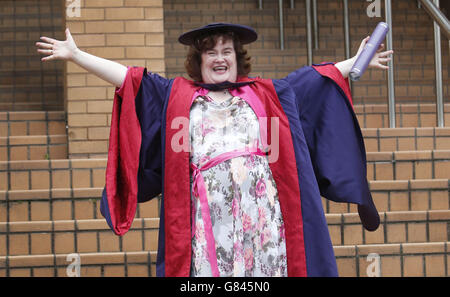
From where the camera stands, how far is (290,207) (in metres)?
3.12

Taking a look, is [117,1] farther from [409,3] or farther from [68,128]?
[409,3]

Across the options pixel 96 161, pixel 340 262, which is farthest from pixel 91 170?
pixel 340 262

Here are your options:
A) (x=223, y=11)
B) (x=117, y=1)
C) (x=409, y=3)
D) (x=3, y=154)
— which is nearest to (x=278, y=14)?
(x=223, y=11)

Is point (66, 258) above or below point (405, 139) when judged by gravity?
below

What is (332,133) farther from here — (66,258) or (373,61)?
(66,258)

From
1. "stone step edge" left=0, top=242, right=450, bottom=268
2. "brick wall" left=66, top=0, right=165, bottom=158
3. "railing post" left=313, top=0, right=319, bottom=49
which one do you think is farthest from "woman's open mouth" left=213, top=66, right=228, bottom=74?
"railing post" left=313, top=0, right=319, bottom=49

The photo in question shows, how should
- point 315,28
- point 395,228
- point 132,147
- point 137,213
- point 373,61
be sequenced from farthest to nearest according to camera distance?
1. point 315,28
2. point 137,213
3. point 395,228
4. point 373,61
5. point 132,147

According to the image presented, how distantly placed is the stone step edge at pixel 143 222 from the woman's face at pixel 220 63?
1.38 meters

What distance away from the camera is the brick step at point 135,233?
4297mm

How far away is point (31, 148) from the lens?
5.18 meters

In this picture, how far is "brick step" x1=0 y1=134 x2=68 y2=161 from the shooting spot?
16.9ft

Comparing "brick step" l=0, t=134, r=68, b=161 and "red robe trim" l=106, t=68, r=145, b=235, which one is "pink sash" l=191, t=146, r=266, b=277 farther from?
"brick step" l=0, t=134, r=68, b=161

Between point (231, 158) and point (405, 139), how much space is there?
2416mm
